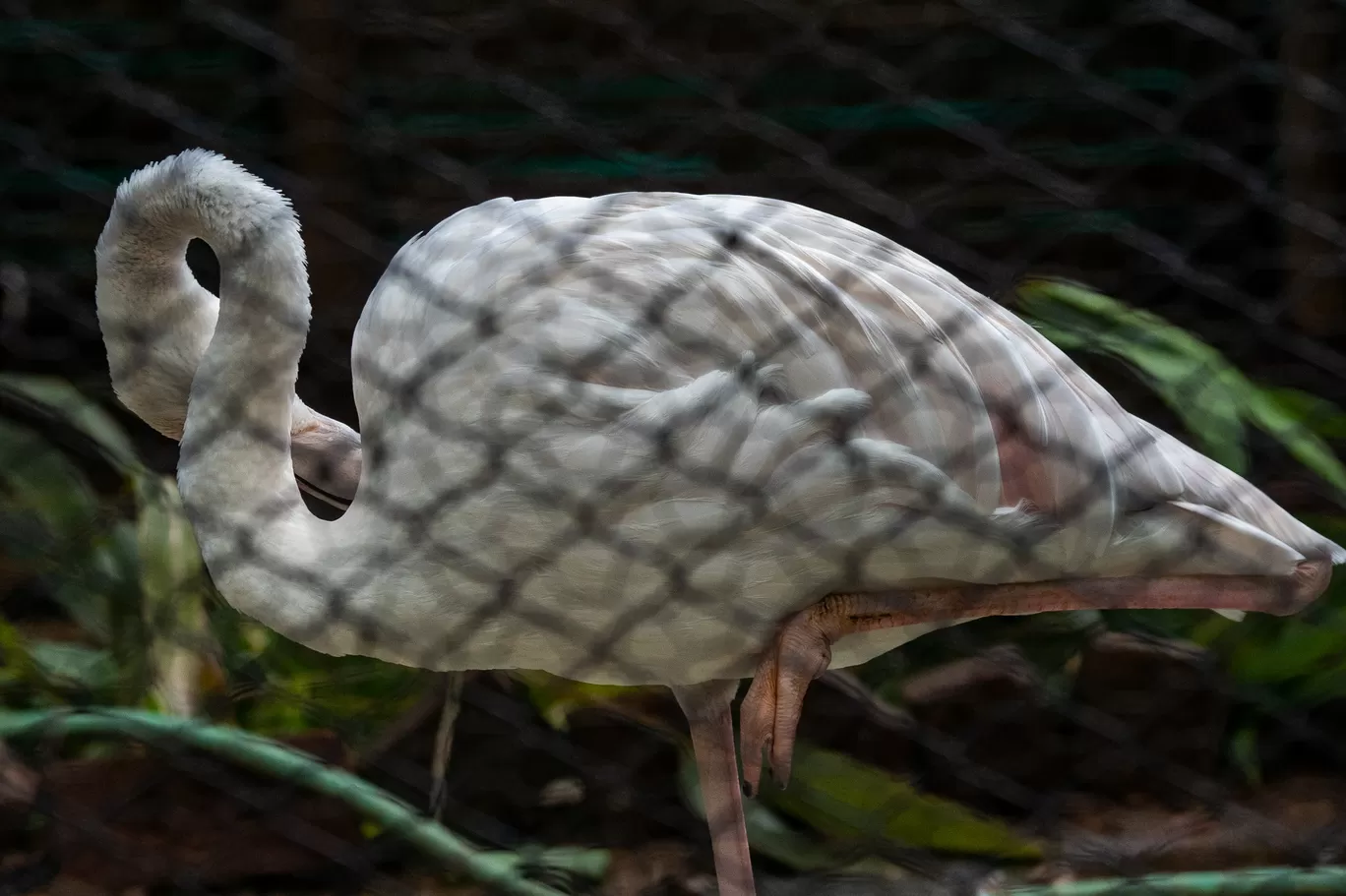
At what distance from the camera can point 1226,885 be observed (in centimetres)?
156

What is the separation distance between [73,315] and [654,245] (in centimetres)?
49

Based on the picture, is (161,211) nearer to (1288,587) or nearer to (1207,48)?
(1288,587)

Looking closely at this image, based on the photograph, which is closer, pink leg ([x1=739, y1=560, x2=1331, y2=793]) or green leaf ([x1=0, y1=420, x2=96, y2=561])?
pink leg ([x1=739, y1=560, x2=1331, y2=793])

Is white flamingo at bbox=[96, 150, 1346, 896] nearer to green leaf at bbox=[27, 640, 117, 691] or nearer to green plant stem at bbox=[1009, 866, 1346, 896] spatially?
green plant stem at bbox=[1009, 866, 1346, 896]

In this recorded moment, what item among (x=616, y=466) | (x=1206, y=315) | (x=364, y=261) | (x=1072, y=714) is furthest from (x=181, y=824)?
(x=1206, y=315)

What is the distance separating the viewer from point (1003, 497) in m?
1.26

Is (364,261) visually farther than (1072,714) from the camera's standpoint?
Yes

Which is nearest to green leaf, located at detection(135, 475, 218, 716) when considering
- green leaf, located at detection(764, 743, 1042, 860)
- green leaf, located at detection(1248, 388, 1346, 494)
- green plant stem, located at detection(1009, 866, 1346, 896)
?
green leaf, located at detection(764, 743, 1042, 860)

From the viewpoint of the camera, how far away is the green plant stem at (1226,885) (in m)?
1.42

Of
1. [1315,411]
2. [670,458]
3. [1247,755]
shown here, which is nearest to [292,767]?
[670,458]

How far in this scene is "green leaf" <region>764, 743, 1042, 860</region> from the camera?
1.84 meters

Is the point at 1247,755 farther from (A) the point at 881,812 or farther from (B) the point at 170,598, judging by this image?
(B) the point at 170,598

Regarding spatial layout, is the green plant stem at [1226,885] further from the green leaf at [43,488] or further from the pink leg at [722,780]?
the green leaf at [43,488]

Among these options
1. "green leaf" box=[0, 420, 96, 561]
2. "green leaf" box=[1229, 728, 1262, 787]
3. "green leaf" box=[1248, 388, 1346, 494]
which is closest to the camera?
"green leaf" box=[0, 420, 96, 561]
